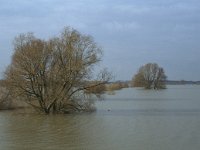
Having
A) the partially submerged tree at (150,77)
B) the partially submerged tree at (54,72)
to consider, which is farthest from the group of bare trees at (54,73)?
the partially submerged tree at (150,77)

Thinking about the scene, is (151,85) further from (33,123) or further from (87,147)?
(87,147)

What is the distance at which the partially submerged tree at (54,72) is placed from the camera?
35.5 metres

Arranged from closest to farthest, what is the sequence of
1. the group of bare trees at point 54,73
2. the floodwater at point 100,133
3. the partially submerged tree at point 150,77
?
the floodwater at point 100,133
the group of bare trees at point 54,73
the partially submerged tree at point 150,77

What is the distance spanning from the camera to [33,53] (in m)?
35.1

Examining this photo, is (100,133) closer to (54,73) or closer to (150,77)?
(54,73)

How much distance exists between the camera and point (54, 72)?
36.4 m

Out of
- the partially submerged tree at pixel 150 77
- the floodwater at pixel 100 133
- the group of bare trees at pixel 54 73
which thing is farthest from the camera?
the partially submerged tree at pixel 150 77

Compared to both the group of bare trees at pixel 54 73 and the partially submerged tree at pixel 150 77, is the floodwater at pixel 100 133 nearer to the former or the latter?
the group of bare trees at pixel 54 73

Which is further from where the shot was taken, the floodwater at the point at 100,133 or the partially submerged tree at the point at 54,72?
the partially submerged tree at the point at 54,72

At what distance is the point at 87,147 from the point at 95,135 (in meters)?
4.01

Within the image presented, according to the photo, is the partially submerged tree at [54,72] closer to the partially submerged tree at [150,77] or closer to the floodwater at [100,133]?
the floodwater at [100,133]

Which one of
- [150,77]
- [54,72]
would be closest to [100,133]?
[54,72]

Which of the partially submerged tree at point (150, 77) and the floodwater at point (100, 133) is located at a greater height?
the partially submerged tree at point (150, 77)

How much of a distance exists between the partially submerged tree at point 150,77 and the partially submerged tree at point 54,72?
86903mm
